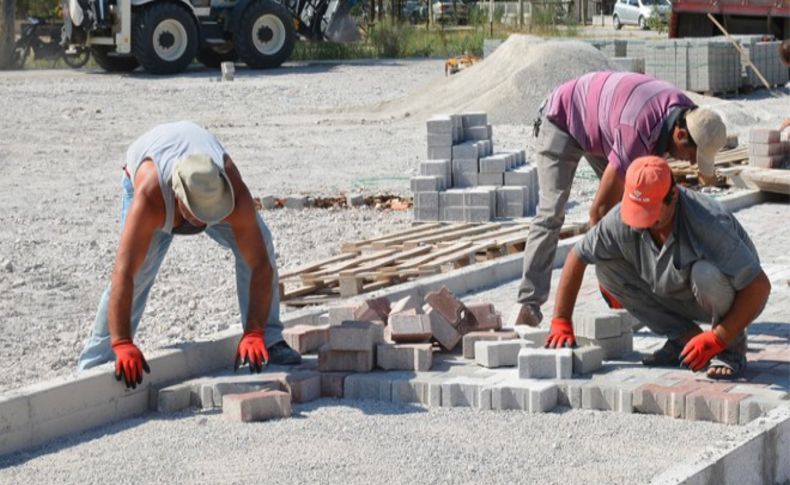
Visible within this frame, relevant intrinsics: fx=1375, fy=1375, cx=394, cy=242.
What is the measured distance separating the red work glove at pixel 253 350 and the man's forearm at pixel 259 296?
0.14 feet

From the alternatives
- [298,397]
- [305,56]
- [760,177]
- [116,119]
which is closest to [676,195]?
[298,397]

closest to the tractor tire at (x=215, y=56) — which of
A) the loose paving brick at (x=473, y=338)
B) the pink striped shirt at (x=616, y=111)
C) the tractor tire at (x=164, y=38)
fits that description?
the tractor tire at (x=164, y=38)

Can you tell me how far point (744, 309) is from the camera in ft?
19.6

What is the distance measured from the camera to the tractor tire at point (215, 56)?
95.1ft

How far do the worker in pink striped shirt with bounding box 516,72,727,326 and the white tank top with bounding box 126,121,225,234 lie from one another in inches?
Result: 74.4

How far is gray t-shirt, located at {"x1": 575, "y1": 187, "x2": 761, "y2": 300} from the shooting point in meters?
5.94

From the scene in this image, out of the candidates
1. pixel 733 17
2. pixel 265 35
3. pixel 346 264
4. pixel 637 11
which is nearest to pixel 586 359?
pixel 346 264

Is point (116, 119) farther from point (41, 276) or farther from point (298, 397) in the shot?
point (298, 397)

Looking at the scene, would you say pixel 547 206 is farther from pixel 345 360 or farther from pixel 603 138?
pixel 345 360

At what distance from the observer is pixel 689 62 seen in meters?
22.0

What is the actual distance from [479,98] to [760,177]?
7.55 metres

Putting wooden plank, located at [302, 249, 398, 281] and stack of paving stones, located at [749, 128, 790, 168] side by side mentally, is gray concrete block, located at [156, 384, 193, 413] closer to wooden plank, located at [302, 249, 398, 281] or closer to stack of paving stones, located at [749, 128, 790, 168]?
wooden plank, located at [302, 249, 398, 281]

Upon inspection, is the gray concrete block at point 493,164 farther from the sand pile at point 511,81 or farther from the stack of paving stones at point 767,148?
the sand pile at point 511,81

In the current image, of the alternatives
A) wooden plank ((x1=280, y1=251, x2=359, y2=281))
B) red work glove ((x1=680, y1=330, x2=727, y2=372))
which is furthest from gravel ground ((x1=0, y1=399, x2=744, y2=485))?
wooden plank ((x1=280, y1=251, x2=359, y2=281))
